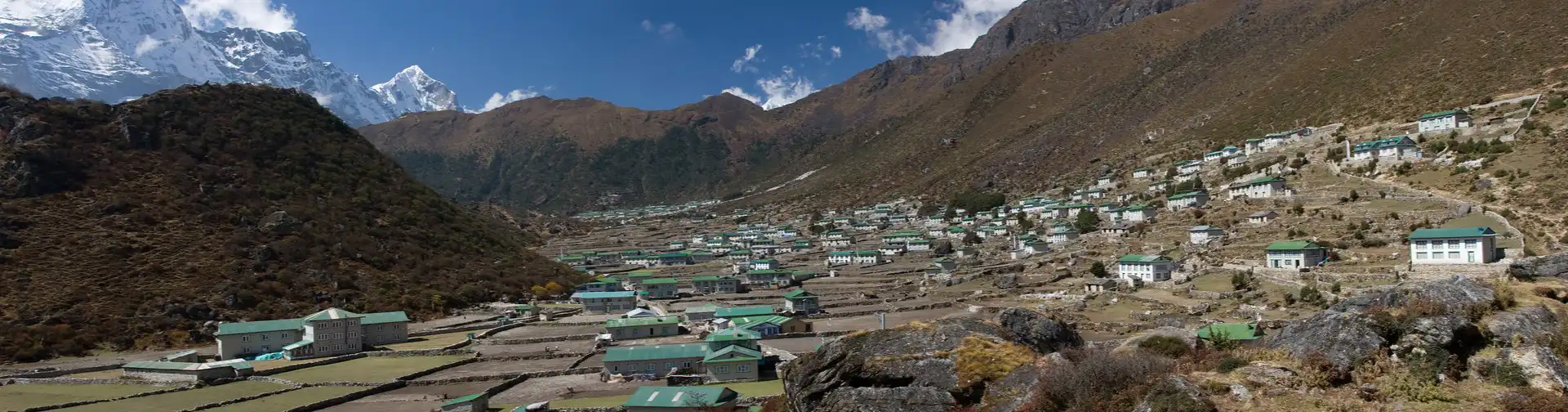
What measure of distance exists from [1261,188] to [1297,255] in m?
23.5

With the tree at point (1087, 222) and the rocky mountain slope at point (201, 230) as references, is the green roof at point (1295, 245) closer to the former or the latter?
the tree at point (1087, 222)

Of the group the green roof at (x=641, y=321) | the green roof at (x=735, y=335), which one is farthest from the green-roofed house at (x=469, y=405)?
the green roof at (x=641, y=321)

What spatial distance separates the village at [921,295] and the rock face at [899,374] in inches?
144

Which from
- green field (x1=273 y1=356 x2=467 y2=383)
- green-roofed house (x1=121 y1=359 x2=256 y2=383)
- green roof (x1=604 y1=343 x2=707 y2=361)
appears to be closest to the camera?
green roof (x1=604 y1=343 x2=707 y2=361)

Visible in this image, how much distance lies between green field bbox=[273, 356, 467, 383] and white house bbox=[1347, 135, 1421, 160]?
60.4 meters

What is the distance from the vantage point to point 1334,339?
32.2ft

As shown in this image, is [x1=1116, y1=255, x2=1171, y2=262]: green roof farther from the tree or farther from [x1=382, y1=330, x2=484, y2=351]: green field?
[x1=382, y1=330, x2=484, y2=351]: green field

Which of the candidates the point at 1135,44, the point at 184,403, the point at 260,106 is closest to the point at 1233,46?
the point at 1135,44

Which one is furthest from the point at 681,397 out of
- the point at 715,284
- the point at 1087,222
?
the point at 1087,222

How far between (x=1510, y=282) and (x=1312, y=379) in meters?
4.77

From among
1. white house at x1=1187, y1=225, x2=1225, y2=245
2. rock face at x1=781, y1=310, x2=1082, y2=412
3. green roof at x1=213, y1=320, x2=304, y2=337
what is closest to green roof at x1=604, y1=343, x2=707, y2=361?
green roof at x1=213, y1=320, x2=304, y2=337

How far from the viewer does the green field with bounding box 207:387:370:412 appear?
29703mm

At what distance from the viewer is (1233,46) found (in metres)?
135

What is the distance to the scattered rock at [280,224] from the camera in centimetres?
6300
